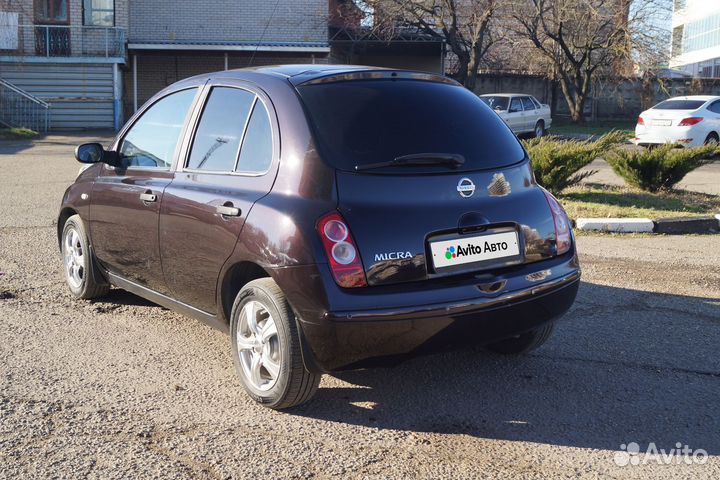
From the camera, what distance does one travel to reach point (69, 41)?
97.9ft

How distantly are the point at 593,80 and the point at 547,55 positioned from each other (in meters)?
3.71

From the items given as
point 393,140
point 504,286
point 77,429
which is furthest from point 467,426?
point 77,429

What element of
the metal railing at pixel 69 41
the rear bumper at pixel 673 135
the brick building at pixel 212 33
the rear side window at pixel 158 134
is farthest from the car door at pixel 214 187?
the brick building at pixel 212 33

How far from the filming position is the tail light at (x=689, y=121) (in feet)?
68.1

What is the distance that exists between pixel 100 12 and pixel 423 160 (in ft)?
98.6

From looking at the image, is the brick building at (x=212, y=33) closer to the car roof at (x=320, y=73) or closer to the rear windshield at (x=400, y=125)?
the car roof at (x=320, y=73)

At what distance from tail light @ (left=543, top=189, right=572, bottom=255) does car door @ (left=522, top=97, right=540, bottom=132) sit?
23.2 m

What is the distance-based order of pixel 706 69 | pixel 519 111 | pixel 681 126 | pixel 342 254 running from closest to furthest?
A: pixel 342 254
pixel 681 126
pixel 519 111
pixel 706 69

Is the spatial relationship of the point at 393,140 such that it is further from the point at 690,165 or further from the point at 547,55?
the point at 547,55

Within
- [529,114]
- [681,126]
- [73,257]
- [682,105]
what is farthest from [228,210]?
[529,114]

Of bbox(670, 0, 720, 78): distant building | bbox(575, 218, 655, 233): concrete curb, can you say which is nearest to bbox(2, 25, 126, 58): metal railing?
bbox(575, 218, 655, 233): concrete curb

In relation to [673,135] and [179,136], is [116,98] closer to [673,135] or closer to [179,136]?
[673,135]

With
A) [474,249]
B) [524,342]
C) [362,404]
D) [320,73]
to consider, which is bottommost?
[362,404]

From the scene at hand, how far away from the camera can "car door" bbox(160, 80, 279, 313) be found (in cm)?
414
